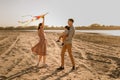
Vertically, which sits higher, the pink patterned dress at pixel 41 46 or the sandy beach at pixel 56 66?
the pink patterned dress at pixel 41 46

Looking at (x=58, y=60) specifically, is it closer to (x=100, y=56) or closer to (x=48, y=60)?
(x=48, y=60)

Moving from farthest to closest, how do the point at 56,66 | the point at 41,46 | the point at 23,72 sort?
the point at 56,66 < the point at 41,46 < the point at 23,72

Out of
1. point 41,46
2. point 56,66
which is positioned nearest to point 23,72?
point 41,46

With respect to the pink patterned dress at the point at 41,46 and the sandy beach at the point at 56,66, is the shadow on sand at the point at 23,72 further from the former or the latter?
the pink patterned dress at the point at 41,46

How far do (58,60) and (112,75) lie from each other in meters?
3.84

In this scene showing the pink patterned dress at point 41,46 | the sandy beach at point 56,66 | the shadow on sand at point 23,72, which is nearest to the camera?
the shadow on sand at point 23,72

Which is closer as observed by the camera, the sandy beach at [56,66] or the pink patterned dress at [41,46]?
the sandy beach at [56,66]

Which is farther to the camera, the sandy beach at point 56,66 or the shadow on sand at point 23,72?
the sandy beach at point 56,66

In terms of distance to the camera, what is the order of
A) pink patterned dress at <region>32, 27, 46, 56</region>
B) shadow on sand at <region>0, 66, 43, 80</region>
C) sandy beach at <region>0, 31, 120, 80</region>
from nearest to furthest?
shadow on sand at <region>0, 66, 43, 80</region> < sandy beach at <region>0, 31, 120, 80</region> < pink patterned dress at <region>32, 27, 46, 56</region>

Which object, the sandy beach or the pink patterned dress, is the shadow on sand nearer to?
the sandy beach

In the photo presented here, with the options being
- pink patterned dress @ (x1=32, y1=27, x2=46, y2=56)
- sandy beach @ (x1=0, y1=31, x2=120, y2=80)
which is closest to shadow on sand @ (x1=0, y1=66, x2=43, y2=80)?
sandy beach @ (x1=0, y1=31, x2=120, y2=80)

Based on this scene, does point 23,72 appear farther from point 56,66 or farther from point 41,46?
point 56,66

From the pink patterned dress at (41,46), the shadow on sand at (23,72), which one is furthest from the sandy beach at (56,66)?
the pink patterned dress at (41,46)

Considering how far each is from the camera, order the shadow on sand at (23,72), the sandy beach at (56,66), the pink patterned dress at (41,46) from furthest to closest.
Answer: the pink patterned dress at (41,46) < the sandy beach at (56,66) < the shadow on sand at (23,72)
